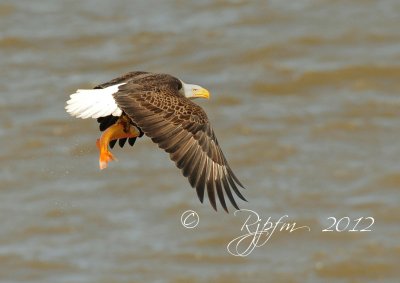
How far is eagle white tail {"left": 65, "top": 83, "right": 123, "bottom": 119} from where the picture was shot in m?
8.73

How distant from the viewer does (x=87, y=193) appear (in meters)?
17.0

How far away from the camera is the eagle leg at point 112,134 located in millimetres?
9422

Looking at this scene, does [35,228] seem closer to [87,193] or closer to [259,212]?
[87,193]

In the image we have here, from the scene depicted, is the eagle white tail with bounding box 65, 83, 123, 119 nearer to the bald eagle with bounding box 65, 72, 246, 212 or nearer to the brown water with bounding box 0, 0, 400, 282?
the bald eagle with bounding box 65, 72, 246, 212

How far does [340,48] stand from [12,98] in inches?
200

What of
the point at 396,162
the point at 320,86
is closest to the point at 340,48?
the point at 320,86

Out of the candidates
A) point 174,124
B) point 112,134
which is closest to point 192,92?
point 112,134

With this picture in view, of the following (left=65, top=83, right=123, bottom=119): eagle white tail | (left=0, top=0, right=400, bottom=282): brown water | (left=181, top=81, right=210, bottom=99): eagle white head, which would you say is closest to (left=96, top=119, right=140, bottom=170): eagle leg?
(left=65, top=83, right=123, bottom=119): eagle white tail

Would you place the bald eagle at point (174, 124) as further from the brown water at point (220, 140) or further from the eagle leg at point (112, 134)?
the brown water at point (220, 140)
